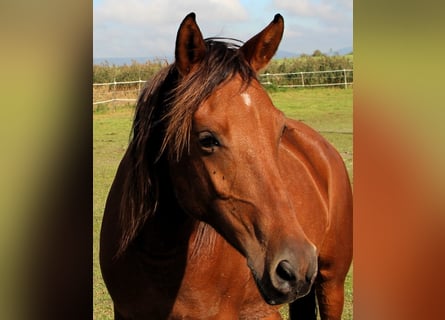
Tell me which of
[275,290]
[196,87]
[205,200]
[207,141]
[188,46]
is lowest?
[275,290]

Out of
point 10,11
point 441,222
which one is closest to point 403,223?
point 441,222

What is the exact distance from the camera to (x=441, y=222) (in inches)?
76.9

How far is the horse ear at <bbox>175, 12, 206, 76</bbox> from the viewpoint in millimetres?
1402

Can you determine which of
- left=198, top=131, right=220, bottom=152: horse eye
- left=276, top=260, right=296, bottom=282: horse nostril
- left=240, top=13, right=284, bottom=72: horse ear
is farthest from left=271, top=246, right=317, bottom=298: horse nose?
left=240, top=13, right=284, bottom=72: horse ear

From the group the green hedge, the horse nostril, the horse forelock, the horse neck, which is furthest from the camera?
the green hedge

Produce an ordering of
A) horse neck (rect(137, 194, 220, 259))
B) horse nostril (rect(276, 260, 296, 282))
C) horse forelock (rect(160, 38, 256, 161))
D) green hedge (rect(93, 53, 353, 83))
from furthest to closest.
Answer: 1. green hedge (rect(93, 53, 353, 83))
2. horse neck (rect(137, 194, 220, 259))
3. horse forelock (rect(160, 38, 256, 161))
4. horse nostril (rect(276, 260, 296, 282))

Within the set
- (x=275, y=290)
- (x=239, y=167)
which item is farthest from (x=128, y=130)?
(x=275, y=290)

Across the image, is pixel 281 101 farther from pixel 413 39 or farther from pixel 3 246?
pixel 3 246

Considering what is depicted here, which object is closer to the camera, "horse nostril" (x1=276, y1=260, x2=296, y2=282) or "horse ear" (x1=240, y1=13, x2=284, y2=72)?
"horse nostril" (x1=276, y1=260, x2=296, y2=282)

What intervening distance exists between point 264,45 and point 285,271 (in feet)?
1.97

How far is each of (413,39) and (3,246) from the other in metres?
1.44

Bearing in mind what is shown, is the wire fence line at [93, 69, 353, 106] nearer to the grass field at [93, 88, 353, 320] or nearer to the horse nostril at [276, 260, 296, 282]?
the grass field at [93, 88, 353, 320]

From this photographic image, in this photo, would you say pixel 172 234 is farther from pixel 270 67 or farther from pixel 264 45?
pixel 270 67

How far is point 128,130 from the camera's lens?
2.14m
